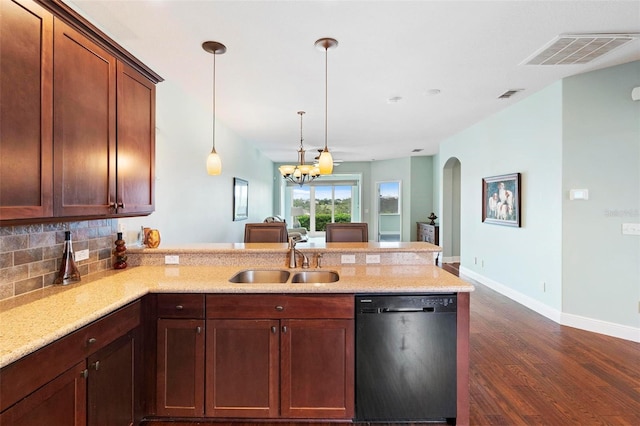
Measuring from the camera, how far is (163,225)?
3.30 meters

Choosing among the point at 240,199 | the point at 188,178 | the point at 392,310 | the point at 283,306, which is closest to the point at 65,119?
the point at 283,306

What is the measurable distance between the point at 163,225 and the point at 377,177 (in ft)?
24.5

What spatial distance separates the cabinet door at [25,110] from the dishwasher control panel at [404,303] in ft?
5.60

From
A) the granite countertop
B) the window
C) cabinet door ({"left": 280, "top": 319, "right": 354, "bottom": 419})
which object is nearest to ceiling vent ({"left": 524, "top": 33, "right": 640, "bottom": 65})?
the granite countertop

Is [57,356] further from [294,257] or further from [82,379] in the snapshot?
[294,257]

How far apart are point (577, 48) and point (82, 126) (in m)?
3.81

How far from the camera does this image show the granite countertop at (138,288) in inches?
50.6

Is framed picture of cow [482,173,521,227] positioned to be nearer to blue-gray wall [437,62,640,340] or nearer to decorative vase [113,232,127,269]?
blue-gray wall [437,62,640,340]

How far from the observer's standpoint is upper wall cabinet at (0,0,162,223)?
1342 mm

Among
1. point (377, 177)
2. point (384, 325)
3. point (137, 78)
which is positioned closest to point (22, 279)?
point (137, 78)

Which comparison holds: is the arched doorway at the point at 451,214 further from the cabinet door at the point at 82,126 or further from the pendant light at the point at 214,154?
the cabinet door at the point at 82,126

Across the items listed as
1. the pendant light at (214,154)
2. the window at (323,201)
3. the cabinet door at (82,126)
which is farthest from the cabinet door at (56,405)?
the window at (323,201)

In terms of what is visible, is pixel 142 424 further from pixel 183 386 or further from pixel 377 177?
pixel 377 177

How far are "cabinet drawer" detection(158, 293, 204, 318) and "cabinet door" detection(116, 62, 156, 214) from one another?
635 millimetres
